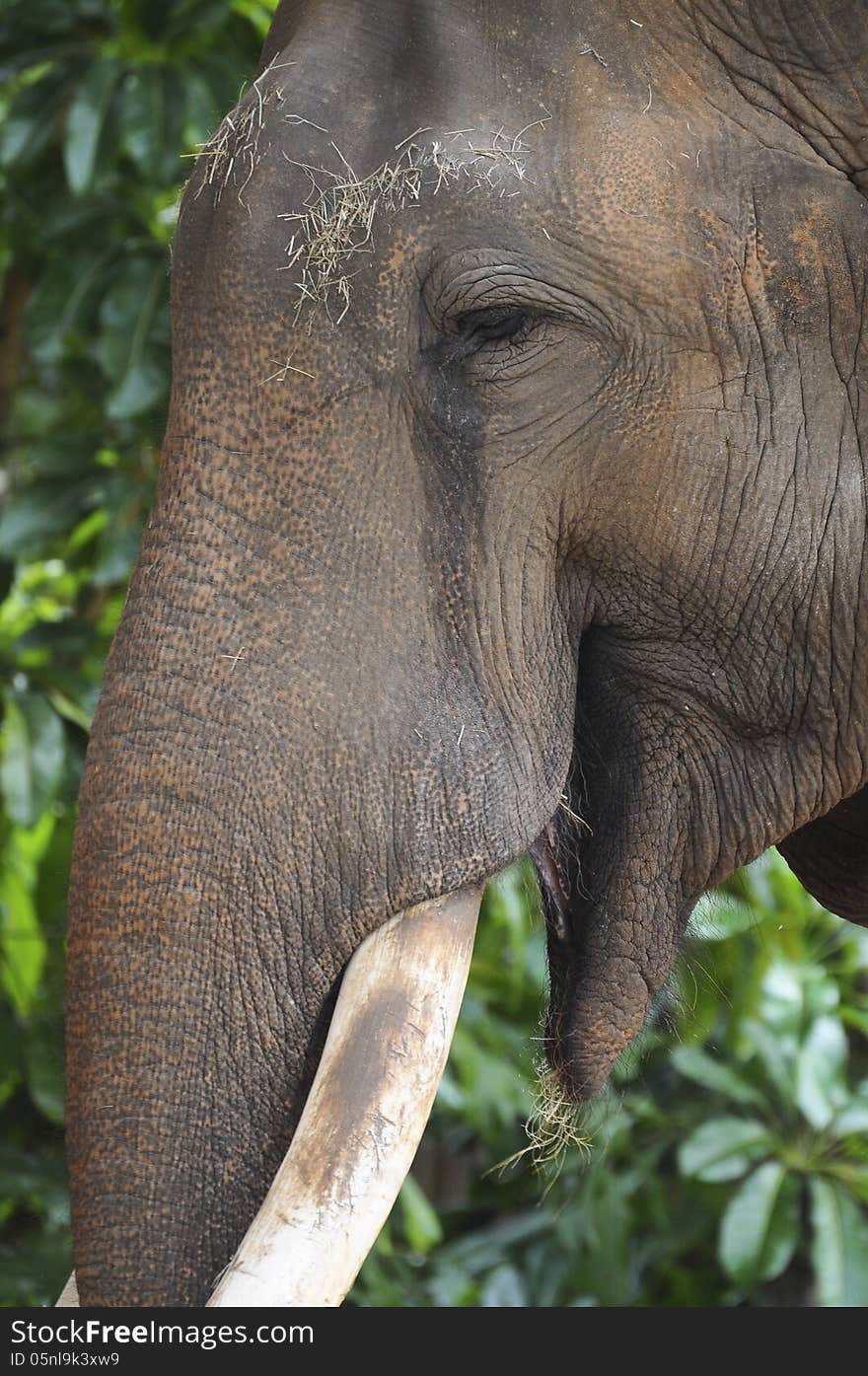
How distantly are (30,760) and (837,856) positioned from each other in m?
1.28

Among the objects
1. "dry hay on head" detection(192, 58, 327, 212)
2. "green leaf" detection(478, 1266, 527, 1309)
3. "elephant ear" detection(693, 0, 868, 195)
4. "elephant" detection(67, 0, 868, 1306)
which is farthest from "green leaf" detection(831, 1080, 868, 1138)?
"dry hay on head" detection(192, 58, 327, 212)

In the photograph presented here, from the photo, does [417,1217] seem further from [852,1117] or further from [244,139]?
[244,139]

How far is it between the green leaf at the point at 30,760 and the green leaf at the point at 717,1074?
4.47ft

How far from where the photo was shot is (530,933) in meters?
3.25

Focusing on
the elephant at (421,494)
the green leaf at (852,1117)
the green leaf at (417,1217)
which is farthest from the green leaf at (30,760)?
the green leaf at (852,1117)

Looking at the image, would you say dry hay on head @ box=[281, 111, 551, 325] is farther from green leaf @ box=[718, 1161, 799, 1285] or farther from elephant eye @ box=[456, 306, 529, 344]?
green leaf @ box=[718, 1161, 799, 1285]

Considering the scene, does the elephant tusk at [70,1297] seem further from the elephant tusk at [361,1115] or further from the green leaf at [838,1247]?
the green leaf at [838,1247]

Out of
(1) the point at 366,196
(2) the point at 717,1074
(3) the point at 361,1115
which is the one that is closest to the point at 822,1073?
(2) the point at 717,1074

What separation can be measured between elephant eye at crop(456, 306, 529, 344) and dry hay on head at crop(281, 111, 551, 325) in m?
0.08

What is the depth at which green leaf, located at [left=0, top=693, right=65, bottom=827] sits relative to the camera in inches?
94.7

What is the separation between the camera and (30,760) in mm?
2432

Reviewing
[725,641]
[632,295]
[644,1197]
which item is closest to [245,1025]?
[725,641]

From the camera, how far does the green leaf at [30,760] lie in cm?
241

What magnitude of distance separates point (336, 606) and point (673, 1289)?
2.94 metres
